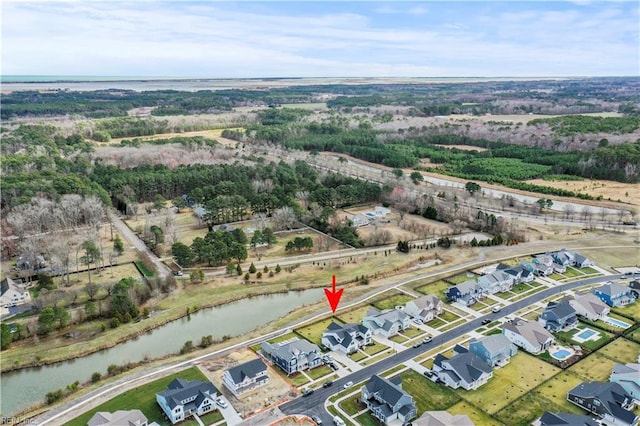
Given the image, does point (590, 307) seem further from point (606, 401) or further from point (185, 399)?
point (185, 399)

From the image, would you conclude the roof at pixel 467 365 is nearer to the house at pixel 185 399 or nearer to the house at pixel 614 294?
the house at pixel 185 399

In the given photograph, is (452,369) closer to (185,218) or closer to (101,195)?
(185,218)

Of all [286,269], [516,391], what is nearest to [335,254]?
[286,269]

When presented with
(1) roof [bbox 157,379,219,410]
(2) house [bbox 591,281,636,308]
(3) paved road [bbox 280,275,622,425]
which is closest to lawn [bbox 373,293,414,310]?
(3) paved road [bbox 280,275,622,425]

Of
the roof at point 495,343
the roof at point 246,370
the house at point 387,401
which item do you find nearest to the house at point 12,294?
the roof at point 246,370

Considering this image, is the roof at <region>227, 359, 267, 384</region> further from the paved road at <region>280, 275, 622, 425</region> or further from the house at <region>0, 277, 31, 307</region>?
the house at <region>0, 277, 31, 307</region>
